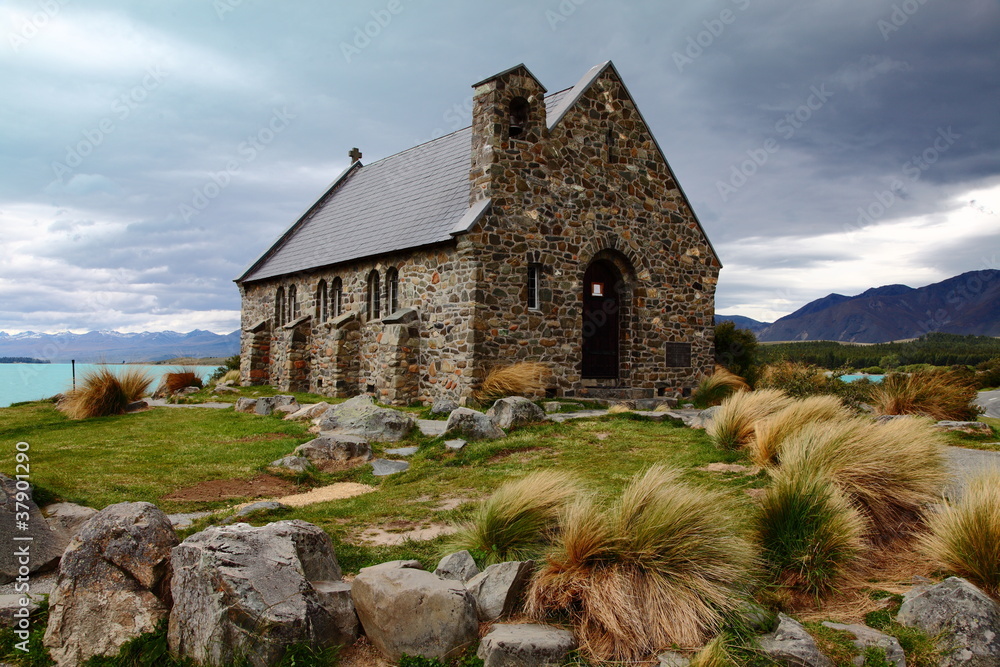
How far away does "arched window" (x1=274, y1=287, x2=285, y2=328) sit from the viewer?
27.7 metres

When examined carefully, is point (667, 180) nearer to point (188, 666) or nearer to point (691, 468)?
point (691, 468)

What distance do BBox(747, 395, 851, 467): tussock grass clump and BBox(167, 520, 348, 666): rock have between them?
6.18 metres

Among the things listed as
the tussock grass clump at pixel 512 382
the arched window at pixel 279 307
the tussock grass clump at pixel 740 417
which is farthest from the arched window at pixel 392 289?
the tussock grass clump at pixel 740 417

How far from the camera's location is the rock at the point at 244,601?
4.55m

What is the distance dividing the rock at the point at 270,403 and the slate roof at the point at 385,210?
5.10m

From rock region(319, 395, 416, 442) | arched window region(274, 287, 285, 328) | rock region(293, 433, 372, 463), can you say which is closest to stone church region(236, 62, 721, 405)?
arched window region(274, 287, 285, 328)

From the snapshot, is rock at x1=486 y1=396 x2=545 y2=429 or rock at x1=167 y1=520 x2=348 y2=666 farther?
rock at x1=486 y1=396 x2=545 y2=429

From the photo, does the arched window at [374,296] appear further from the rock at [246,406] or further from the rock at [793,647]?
the rock at [793,647]

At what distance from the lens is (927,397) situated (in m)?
13.2

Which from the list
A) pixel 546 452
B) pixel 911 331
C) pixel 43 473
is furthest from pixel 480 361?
pixel 911 331

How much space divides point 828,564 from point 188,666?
16.8ft

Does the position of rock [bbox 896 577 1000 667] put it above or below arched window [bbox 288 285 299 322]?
below

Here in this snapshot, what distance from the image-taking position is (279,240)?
3055 centimetres

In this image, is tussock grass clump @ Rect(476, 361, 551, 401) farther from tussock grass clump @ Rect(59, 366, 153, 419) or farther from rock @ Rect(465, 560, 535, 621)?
rock @ Rect(465, 560, 535, 621)
